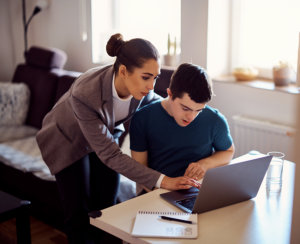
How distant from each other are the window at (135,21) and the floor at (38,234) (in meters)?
1.46

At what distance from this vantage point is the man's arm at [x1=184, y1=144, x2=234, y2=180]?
173 centimetres

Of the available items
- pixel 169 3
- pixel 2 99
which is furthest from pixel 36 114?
pixel 169 3

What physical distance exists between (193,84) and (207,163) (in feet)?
1.07

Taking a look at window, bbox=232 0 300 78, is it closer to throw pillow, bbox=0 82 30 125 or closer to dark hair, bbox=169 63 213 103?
dark hair, bbox=169 63 213 103

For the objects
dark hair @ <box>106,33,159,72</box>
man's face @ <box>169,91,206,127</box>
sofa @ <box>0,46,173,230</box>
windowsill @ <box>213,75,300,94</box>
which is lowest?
sofa @ <box>0,46,173,230</box>

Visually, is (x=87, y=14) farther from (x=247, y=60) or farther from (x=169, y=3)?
(x=247, y=60)

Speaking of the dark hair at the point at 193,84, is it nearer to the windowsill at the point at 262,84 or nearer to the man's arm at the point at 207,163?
the man's arm at the point at 207,163

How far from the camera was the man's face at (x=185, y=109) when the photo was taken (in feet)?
5.60

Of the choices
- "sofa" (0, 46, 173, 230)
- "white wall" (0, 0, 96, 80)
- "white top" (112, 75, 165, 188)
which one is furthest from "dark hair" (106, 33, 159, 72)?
"white wall" (0, 0, 96, 80)

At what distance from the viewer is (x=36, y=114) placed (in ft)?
12.0

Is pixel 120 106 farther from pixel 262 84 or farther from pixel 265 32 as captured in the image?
pixel 265 32

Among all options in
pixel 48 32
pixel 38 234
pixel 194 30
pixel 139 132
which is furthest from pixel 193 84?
pixel 48 32

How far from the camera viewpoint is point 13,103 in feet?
11.9

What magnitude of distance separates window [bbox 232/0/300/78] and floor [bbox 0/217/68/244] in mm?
1589
